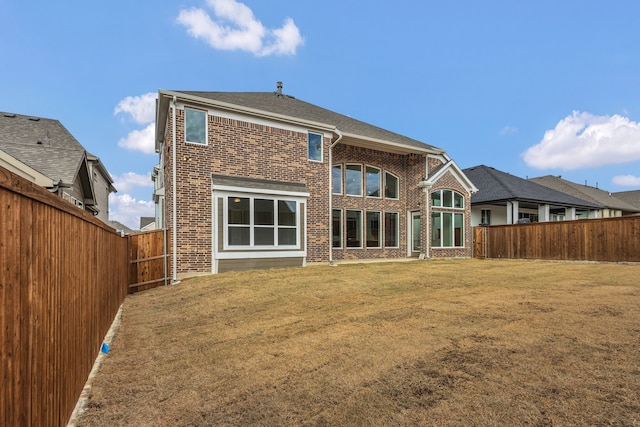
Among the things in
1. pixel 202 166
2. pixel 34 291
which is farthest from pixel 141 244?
pixel 34 291

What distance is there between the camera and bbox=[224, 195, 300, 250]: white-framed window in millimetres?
11078

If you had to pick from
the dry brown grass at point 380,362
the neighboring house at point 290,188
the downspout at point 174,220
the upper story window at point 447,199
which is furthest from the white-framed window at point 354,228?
the dry brown grass at point 380,362

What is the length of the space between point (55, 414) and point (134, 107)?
74.8ft

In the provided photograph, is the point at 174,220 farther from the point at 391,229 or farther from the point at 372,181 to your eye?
the point at 391,229

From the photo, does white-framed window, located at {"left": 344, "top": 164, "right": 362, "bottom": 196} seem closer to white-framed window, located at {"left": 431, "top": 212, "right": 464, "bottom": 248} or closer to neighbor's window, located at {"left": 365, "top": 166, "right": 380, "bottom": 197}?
neighbor's window, located at {"left": 365, "top": 166, "right": 380, "bottom": 197}

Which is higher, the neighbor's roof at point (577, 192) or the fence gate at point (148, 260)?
the neighbor's roof at point (577, 192)

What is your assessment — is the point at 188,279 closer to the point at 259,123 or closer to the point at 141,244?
the point at 141,244

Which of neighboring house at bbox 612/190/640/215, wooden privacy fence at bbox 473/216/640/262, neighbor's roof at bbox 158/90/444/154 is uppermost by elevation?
neighbor's roof at bbox 158/90/444/154

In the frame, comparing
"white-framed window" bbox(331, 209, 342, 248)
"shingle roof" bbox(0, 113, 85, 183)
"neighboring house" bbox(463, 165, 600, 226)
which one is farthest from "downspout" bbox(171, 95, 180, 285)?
"neighboring house" bbox(463, 165, 600, 226)

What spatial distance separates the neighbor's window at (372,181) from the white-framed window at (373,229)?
38.2 inches

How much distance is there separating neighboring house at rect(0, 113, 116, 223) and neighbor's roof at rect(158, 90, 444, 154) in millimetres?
3816

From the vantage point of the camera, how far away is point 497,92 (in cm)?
2031

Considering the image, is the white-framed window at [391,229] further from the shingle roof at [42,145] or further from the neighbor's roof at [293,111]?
the shingle roof at [42,145]

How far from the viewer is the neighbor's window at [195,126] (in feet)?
35.5
